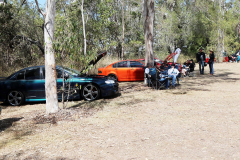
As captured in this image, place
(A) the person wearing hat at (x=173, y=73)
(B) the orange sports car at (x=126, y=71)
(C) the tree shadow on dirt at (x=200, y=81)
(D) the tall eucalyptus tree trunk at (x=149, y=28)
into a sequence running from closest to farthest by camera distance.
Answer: (A) the person wearing hat at (x=173, y=73)
(C) the tree shadow on dirt at (x=200, y=81)
(D) the tall eucalyptus tree trunk at (x=149, y=28)
(B) the orange sports car at (x=126, y=71)

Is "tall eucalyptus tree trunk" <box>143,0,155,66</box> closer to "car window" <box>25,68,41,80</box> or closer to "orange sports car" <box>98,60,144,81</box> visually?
"orange sports car" <box>98,60,144,81</box>

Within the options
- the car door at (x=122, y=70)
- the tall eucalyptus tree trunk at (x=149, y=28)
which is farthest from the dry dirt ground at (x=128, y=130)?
the car door at (x=122, y=70)

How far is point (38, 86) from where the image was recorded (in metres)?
9.45

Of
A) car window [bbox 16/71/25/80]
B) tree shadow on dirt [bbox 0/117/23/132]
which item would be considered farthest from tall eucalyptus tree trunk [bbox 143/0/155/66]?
tree shadow on dirt [bbox 0/117/23/132]

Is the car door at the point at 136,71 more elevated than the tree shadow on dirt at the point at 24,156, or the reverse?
the car door at the point at 136,71

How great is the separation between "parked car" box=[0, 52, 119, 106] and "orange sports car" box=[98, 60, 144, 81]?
18.2ft

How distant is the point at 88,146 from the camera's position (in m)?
5.04

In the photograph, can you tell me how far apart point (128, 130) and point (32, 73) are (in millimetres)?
5497

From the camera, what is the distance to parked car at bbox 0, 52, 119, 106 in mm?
9469

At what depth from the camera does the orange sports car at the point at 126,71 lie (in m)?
15.3

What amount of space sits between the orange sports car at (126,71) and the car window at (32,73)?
20.0ft

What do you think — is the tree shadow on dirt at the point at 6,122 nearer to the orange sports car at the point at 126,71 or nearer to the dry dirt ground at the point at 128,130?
the dry dirt ground at the point at 128,130

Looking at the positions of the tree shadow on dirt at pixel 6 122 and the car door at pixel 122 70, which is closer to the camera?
the tree shadow on dirt at pixel 6 122

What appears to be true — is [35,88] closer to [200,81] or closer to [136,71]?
[136,71]
